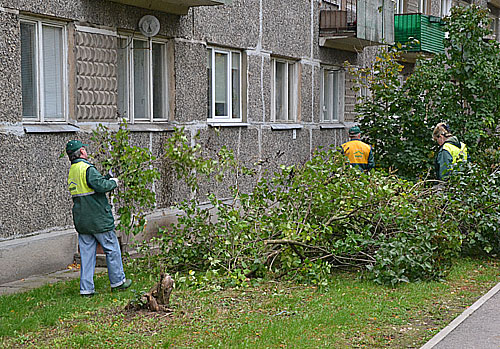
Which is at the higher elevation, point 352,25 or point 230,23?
point 352,25

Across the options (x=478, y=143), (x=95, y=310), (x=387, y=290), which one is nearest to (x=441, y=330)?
(x=387, y=290)

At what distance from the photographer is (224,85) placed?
14094mm

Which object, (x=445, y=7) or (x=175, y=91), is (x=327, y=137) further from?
(x=445, y=7)

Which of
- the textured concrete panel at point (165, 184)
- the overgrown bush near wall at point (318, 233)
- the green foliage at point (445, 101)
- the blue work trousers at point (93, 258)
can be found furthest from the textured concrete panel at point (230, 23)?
the blue work trousers at point (93, 258)

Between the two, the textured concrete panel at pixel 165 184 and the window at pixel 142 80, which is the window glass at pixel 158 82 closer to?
the window at pixel 142 80

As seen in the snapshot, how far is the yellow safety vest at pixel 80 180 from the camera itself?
8.09 m

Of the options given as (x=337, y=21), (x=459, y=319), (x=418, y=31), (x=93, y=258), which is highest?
(x=418, y=31)

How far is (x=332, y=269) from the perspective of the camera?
32.2ft

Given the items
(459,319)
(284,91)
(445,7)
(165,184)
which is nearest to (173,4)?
(165,184)

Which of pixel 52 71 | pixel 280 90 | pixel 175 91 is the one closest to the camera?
pixel 52 71

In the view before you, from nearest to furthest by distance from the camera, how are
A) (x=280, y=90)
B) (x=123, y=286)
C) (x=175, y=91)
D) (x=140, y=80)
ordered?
(x=123, y=286), (x=140, y=80), (x=175, y=91), (x=280, y=90)

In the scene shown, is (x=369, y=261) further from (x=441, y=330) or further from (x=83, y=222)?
(x=83, y=222)

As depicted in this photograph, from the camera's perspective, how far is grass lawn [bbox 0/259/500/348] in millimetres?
6543

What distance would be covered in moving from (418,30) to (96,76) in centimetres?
1270
